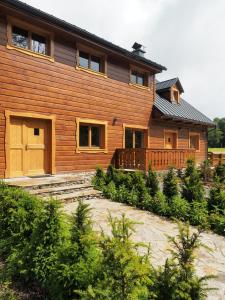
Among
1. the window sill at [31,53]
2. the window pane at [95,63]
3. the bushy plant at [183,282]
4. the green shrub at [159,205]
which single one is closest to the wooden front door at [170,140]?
the window pane at [95,63]

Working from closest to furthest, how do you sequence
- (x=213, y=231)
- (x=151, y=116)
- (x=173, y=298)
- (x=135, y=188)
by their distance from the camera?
(x=173, y=298), (x=213, y=231), (x=135, y=188), (x=151, y=116)

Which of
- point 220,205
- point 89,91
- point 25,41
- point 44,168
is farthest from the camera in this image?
point 89,91

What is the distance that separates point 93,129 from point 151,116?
4618 mm

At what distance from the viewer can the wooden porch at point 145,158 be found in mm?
12609

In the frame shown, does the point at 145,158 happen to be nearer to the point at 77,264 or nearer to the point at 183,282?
the point at 77,264

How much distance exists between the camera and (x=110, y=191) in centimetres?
967

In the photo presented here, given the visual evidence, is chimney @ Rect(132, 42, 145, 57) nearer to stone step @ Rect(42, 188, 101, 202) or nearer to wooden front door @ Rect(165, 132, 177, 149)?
wooden front door @ Rect(165, 132, 177, 149)

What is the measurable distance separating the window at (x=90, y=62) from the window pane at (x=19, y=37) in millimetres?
2703

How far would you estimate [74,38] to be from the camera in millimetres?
11297

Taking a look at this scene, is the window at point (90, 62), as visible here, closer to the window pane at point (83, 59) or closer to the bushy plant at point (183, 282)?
the window pane at point (83, 59)

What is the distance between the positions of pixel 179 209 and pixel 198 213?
0.53 m

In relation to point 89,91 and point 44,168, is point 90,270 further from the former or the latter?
point 89,91

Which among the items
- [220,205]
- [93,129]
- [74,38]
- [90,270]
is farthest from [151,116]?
[90,270]

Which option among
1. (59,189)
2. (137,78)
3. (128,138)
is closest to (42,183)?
(59,189)
